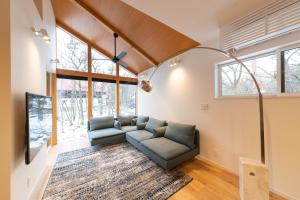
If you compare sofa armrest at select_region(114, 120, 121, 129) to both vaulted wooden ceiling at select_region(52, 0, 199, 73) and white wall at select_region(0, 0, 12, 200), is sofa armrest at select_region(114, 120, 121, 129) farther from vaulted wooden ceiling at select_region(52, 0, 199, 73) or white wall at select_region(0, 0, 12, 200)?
white wall at select_region(0, 0, 12, 200)

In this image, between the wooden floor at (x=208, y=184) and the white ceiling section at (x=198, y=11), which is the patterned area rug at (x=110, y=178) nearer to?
the wooden floor at (x=208, y=184)

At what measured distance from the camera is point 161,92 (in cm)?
432

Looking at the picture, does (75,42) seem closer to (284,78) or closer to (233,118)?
(233,118)

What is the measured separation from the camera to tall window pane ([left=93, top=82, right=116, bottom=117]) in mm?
4934

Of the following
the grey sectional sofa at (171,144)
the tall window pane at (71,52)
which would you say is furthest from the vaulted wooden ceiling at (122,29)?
the grey sectional sofa at (171,144)

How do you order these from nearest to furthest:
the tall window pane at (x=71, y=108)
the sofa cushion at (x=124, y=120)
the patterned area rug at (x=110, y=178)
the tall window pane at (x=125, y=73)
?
the patterned area rug at (x=110, y=178) < the tall window pane at (x=71, y=108) < the sofa cushion at (x=124, y=120) < the tall window pane at (x=125, y=73)

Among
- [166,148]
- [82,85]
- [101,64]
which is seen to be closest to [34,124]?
[166,148]

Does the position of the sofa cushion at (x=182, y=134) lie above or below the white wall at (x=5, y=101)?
below

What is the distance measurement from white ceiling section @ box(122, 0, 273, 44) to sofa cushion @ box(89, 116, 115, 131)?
342 cm

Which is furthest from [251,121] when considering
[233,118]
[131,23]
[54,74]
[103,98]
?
[54,74]

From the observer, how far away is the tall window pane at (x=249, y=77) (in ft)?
6.81

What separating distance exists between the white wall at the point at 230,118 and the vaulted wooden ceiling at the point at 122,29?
0.52 meters

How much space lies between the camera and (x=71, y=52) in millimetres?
4543

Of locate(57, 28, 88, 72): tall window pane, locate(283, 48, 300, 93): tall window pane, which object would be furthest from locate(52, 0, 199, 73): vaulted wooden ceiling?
locate(283, 48, 300, 93): tall window pane
